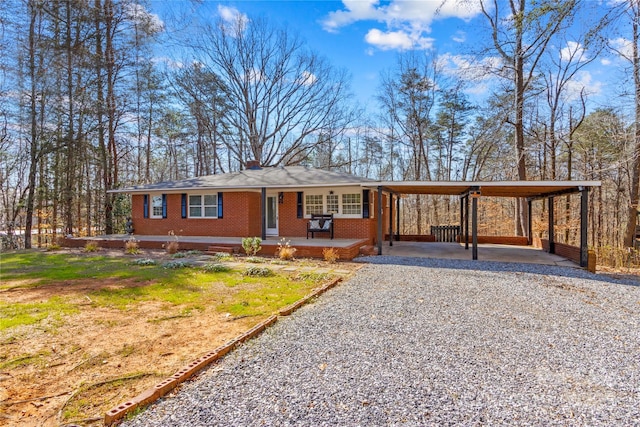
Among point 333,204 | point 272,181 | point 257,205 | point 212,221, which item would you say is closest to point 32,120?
point 212,221

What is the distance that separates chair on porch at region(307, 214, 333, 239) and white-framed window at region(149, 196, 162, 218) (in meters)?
6.51

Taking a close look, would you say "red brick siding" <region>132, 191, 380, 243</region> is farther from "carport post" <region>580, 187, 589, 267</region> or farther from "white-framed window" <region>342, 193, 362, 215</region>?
"carport post" <region>580, 187, 589, 267</region>

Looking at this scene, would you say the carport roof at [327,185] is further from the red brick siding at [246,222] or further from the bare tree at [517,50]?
the bare tree at [517,50]

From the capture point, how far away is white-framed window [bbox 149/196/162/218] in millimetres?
14008

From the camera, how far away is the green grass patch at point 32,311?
4359mm

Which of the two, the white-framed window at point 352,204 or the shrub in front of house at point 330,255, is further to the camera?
the white-framed window at point 352,204

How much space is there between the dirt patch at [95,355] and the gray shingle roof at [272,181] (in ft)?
22.5

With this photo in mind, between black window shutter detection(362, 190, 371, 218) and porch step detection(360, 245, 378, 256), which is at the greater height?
black window shutter detection(362, 190, 371, 218)

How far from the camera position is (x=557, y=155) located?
17.7m

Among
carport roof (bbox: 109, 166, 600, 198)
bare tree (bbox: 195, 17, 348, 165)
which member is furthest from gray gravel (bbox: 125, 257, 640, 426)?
bare tree (bbox: 195, 17, 348, 165)

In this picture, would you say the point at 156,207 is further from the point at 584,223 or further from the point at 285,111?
the point at 584,223

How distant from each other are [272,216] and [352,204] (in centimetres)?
347

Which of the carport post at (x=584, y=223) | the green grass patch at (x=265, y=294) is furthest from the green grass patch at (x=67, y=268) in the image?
the carport post at (x=584, y=223)

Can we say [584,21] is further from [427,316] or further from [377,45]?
[377,45]
